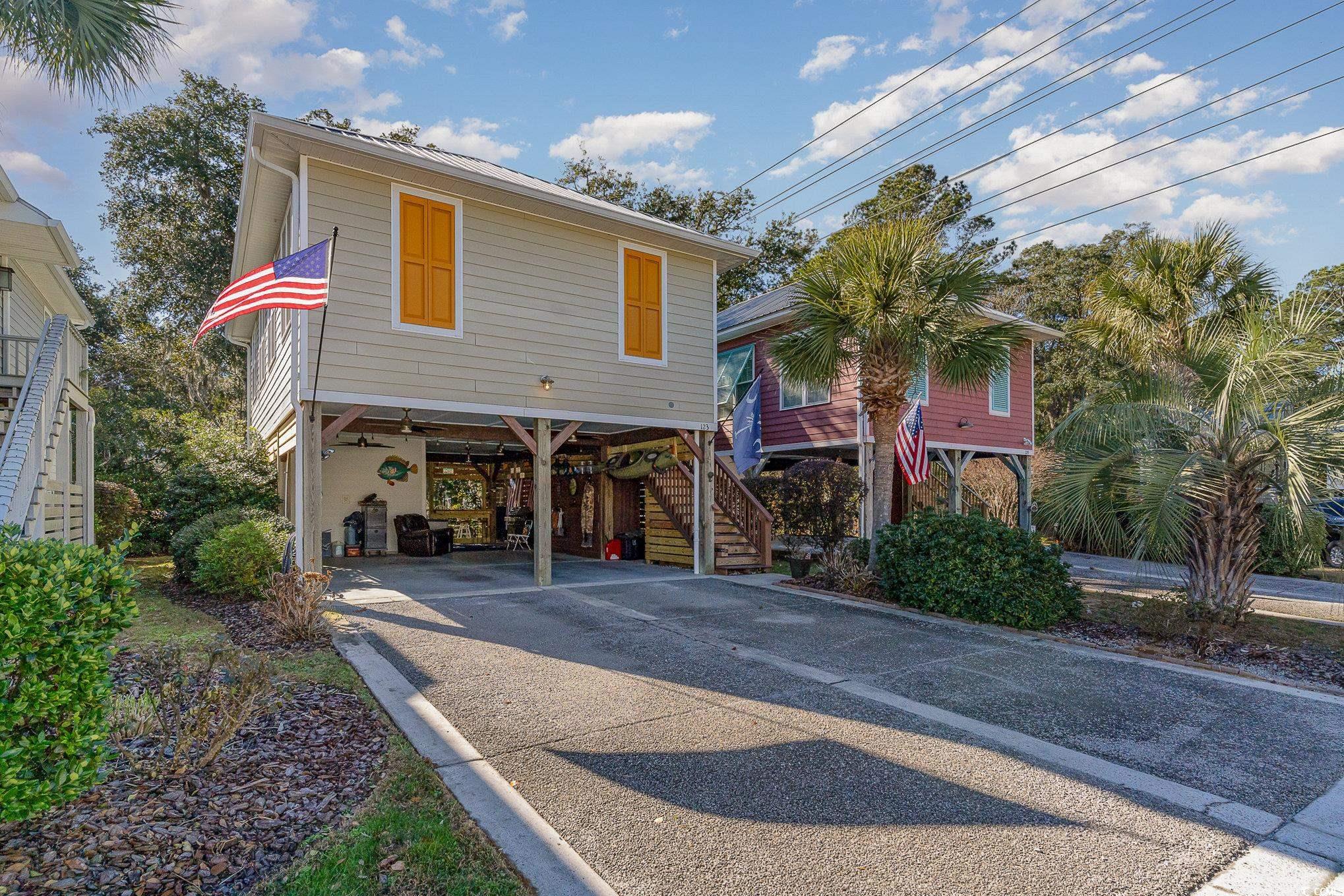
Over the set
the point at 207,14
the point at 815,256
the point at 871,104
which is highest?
the point at 871,104

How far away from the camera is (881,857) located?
9.96ft

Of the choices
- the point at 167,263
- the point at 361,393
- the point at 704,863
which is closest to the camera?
the point at 704,863

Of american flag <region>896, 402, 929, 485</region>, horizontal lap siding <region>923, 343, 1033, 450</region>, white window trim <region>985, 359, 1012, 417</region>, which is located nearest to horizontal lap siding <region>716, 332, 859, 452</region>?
horizontal lap siding <region>923, 343, 1033, 450</region>

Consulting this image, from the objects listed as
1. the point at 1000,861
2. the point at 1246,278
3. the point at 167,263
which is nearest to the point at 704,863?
the point at 1000,861

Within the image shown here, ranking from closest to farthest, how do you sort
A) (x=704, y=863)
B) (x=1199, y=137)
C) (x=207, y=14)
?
1. (x=704, y=863)
2. (x=207, y=14)
3. (x=1199, y=137)

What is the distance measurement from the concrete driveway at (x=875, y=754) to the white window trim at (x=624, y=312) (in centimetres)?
469

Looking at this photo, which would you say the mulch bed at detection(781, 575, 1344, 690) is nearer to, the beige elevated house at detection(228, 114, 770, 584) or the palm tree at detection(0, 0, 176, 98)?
the beige elevated house at detection(228, 114, 770, 584)

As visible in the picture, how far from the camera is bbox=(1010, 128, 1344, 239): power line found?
1154 centimetres

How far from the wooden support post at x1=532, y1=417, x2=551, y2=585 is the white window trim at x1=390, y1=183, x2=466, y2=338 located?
1.72 m

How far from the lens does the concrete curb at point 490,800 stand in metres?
2.85

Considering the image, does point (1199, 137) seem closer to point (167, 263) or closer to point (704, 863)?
point (704, 863)

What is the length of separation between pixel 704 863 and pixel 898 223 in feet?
28.2

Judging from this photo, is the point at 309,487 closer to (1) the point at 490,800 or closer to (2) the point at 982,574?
(1) the point at 490,800

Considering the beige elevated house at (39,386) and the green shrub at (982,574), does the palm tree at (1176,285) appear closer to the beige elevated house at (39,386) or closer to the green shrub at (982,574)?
the green shrub at (982,574)
